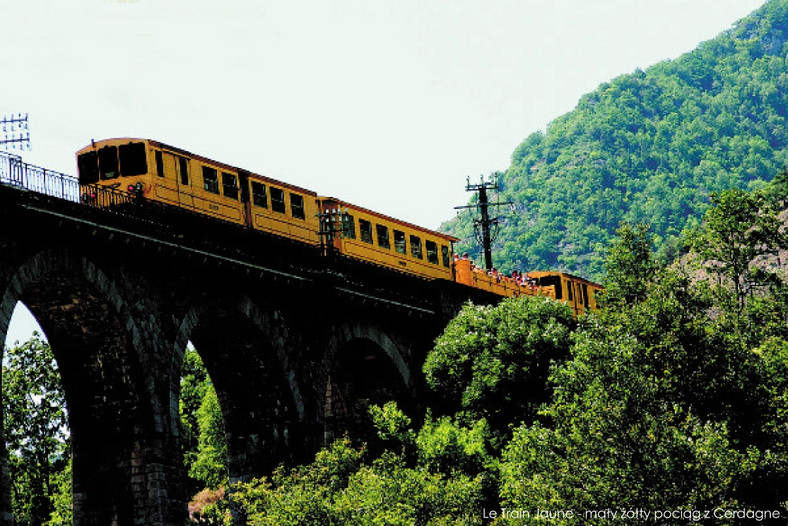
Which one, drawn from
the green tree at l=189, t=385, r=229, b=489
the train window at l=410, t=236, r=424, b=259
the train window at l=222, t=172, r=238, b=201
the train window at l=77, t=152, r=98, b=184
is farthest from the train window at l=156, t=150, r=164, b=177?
the green tree at l=189, t=385, r=229, b=489

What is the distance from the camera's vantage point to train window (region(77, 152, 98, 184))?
131 ft

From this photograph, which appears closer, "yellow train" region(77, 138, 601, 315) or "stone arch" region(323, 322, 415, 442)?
"yellow train" region(77, 138, 601, 315)

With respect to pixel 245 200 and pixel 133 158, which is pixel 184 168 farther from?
pixel 245 200

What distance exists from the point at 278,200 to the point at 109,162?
770 centimetres

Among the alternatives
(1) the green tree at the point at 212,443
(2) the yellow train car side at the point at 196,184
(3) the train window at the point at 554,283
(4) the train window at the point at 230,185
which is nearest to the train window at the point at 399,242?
(2) the yellow train car side at the point at 196,184

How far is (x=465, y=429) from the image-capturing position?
4612 cm

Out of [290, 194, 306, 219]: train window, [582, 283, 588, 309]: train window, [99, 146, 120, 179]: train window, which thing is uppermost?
[99, 146, 120, 179]: train window

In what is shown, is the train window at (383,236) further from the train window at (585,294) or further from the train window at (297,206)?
the train window at (585,294)

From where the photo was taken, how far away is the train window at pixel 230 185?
42500 mm

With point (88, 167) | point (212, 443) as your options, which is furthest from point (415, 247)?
point (88, 167)

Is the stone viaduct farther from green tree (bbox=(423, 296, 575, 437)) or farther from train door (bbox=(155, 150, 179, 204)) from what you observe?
Answer: green tree (bbox=(423, 296, 575, 437))

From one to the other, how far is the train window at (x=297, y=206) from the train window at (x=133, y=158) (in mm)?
8548

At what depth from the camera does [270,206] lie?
45.0 m

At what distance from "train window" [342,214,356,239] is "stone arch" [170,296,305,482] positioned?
21.8ft
